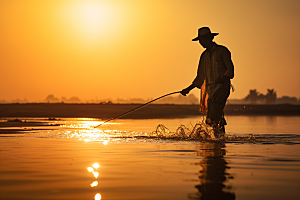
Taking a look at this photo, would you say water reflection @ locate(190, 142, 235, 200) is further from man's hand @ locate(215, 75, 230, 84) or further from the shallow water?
man's hand @ locate(215, 75, 230, 84)

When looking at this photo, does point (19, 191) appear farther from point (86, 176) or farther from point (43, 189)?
point (86, 176)

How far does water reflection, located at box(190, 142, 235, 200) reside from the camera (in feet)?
14.0

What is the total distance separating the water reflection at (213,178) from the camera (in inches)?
168

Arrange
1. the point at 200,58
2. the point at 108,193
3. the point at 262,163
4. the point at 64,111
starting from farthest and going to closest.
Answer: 1. the point at 64,111
2. the point at 200,58
3. the point at 262,163
4. the point at 108,193

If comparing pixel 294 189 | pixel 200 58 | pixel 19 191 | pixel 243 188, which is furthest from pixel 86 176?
pixel 200 58

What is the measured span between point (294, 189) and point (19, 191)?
8.72ft

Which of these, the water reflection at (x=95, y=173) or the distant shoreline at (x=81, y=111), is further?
the distant shoreline at (x=81, y=111)

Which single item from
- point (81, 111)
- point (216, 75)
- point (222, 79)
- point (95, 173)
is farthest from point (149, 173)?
point (81, 111)

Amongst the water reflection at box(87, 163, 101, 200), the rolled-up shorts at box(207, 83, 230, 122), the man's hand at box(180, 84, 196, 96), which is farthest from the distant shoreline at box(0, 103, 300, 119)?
the water reflection at box(87, 163, 101, 200)

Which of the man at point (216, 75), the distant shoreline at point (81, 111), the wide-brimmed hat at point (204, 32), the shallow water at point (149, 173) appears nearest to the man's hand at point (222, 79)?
the man at point (216, 75)

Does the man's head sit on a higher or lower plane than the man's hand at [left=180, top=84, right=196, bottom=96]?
higher

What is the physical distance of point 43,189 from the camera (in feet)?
15.2

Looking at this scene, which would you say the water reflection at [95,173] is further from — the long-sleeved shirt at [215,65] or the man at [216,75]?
the long-sleeved shirt at [215,65]

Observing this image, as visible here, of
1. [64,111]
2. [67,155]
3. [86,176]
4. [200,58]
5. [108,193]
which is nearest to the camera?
[108,193]
